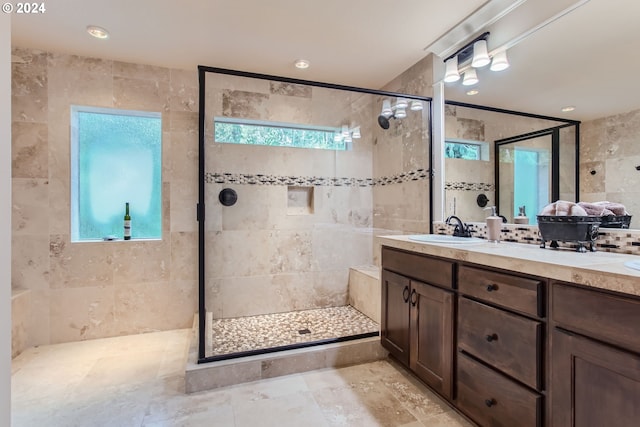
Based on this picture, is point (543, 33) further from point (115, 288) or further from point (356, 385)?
point (115, 288)

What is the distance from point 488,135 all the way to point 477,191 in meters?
0.42

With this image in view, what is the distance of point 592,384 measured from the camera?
102cm

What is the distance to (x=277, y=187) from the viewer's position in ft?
10.1

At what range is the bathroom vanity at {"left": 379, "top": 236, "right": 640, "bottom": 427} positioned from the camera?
3.16 feet

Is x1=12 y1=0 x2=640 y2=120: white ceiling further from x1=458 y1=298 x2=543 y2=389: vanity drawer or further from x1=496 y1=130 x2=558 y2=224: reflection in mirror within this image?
x1=458 y1=298 x2=543 y2=389: vanity drawer

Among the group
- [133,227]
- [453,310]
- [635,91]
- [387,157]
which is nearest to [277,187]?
[387,157]

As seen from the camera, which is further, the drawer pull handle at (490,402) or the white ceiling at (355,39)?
the white ceiling at (355,39)

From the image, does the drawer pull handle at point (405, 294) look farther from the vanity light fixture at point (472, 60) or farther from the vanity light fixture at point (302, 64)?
the vanity light fixture at point (302, 64)

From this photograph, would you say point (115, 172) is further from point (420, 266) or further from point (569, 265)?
point (569, 265)

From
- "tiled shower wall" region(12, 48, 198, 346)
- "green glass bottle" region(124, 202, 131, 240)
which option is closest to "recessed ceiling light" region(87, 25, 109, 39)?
"tiled shower wall" region(12, 48, 198, 346)

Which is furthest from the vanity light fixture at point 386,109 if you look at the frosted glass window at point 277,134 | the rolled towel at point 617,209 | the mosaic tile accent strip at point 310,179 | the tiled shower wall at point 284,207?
the rolled towel at point 617,209

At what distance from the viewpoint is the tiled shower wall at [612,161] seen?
1445 mm

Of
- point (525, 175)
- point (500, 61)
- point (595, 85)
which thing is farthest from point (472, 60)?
point (525, 175)

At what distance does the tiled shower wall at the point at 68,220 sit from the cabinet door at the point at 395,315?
5.85 feet
